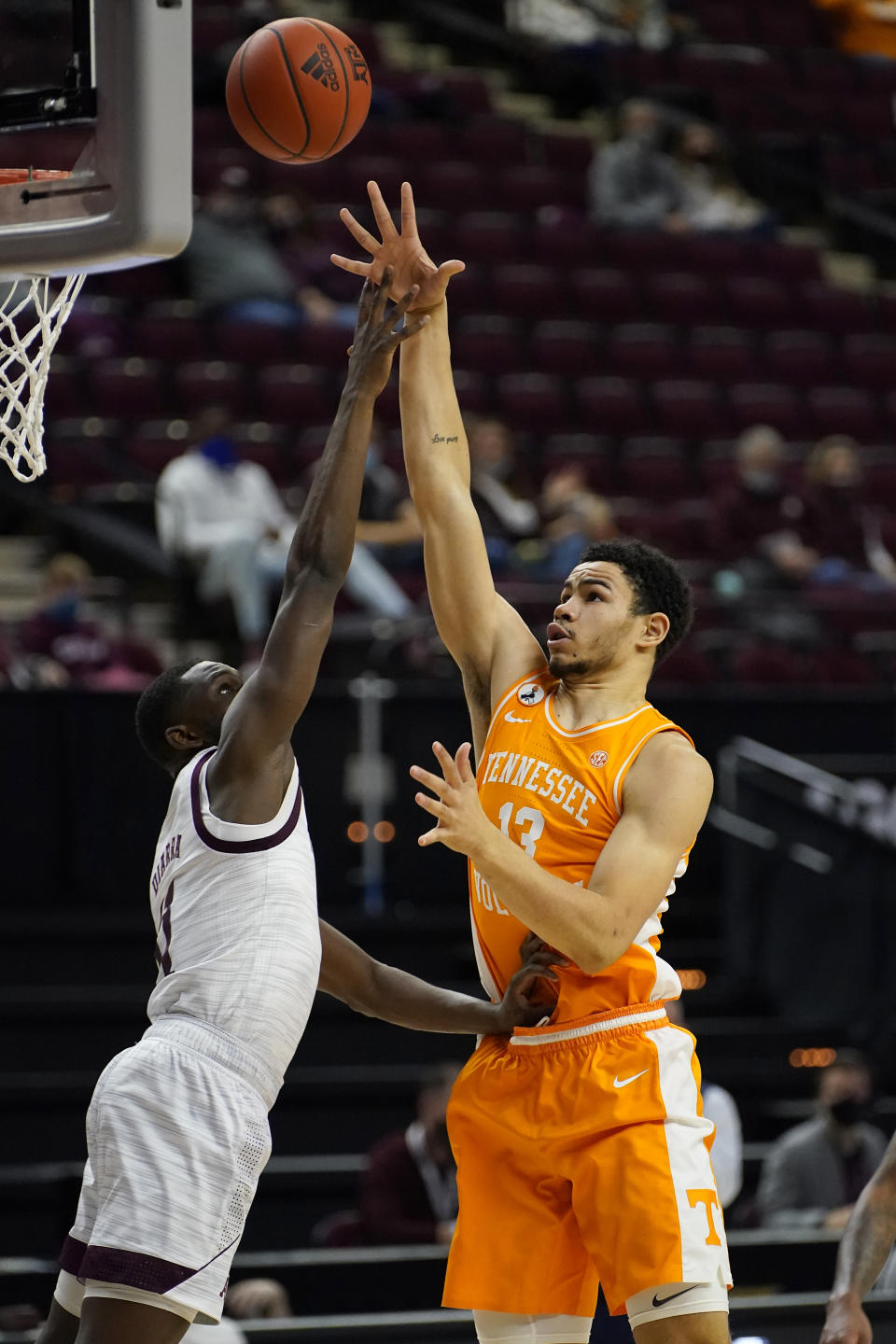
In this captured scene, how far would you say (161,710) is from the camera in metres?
3.65

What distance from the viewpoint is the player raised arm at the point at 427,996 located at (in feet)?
12.2

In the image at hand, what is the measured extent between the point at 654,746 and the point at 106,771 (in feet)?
18.1

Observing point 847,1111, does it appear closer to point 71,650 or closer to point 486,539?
point 71,650

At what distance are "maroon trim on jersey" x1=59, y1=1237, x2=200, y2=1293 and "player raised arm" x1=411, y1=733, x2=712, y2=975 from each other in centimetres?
82

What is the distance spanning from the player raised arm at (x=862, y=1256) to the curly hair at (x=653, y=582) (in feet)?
3.63

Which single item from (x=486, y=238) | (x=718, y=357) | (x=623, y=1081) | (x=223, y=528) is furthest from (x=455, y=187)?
(x=623, y=1081)

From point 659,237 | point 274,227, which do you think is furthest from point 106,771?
point 659,237

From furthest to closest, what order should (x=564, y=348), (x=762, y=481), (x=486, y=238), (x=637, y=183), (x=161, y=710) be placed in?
(x=637, y=183)
(x=486, y=238)
(x=564, y=348)
(x=762, y=481)
(x=161, y=710)

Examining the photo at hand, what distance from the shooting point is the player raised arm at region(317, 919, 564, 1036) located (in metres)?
3.72

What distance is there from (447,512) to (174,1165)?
1.45 meters

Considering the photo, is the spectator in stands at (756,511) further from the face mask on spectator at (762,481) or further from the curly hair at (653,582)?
the curly hair at (653,582)

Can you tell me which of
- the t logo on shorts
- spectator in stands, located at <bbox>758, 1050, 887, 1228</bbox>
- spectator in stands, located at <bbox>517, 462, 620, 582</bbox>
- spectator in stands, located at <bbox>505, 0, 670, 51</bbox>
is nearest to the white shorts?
the t logo on shorts

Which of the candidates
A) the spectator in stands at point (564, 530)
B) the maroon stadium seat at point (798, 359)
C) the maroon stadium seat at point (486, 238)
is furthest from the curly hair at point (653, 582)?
the maroon stadium seat at point (798, 359)

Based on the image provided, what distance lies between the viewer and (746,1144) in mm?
8219
